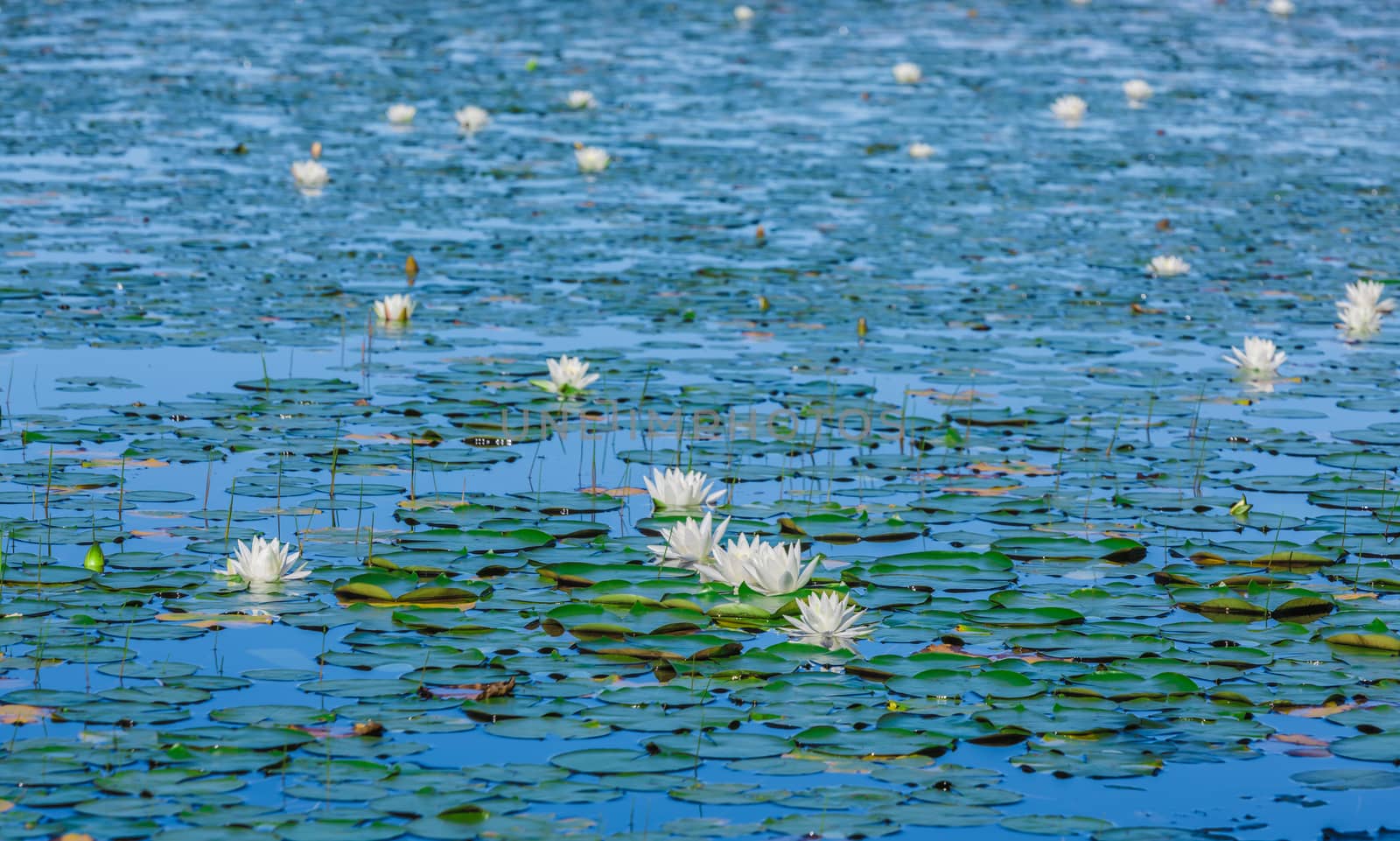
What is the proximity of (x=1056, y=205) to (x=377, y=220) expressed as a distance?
470 centimetres

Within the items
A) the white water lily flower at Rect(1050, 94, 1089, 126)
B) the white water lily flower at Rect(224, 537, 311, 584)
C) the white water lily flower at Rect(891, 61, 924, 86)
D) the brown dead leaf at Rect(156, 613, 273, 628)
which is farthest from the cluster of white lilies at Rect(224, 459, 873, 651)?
the white water lily flower at Rect(891, 61, 924, 86)

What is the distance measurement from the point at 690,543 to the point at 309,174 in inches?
315

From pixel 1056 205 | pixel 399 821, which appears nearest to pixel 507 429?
pixel 399 821

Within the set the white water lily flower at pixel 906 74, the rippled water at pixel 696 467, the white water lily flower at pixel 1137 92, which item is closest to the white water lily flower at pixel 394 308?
the rippled water at pixel 696 467

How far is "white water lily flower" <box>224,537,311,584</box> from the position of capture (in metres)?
4.85

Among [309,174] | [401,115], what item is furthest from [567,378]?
[401,115]

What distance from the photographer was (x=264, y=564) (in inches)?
191

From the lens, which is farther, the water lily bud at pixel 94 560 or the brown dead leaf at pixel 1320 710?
the water lily bud at pixel 94 560

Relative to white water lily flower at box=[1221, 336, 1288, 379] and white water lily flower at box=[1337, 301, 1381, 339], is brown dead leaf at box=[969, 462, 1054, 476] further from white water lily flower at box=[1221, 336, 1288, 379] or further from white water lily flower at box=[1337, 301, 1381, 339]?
white water lily flower at box=[1337, 301, 1381, 339]

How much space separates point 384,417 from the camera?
22.9ft

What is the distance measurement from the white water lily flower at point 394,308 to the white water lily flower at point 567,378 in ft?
4.69

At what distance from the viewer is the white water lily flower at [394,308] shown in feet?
28.2

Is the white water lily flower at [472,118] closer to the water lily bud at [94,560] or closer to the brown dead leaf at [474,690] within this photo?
the water lily bud at [94,560]

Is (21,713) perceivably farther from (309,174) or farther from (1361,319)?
(309,174)
